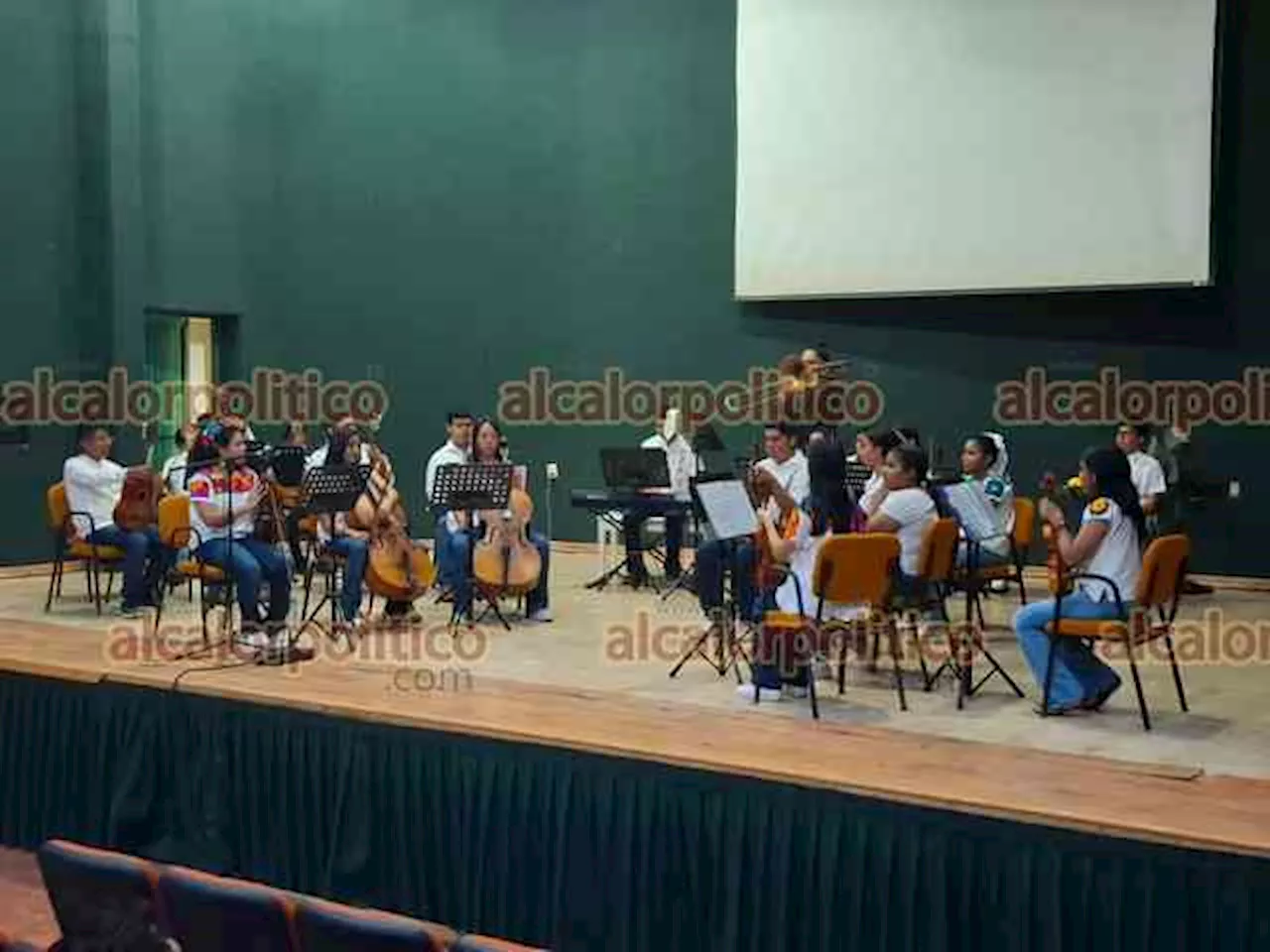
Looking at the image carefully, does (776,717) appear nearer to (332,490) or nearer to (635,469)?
(332,490)

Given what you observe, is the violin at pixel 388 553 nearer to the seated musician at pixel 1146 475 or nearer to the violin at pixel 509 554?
the violin at pixel 509 554

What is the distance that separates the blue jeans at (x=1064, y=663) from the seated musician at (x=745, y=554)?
1.41 meters

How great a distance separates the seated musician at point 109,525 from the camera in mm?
9203

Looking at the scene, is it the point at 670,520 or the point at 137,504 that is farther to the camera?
the point at 670,520

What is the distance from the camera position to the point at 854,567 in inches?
237

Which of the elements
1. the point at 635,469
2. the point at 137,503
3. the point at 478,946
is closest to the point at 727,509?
the point at 478,946

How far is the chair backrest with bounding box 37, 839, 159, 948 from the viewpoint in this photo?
3393 mm

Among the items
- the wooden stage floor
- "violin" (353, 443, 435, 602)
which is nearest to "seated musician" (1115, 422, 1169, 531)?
the wooden stage floor

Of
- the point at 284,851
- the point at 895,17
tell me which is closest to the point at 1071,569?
the point at 284,851

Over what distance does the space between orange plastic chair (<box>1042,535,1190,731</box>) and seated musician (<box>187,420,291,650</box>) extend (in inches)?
153

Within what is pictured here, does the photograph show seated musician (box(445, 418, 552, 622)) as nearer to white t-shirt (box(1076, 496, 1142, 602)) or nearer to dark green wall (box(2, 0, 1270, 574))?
white t-shirt (box(1076, 496, 1142, 602))

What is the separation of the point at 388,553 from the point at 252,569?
0.84m

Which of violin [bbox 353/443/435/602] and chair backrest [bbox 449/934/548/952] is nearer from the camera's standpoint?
chair backrest [bbox 449/934/548/952]

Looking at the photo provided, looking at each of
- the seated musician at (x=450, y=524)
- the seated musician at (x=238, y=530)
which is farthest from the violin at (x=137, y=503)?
the seated musician at (x=450, y=524)
